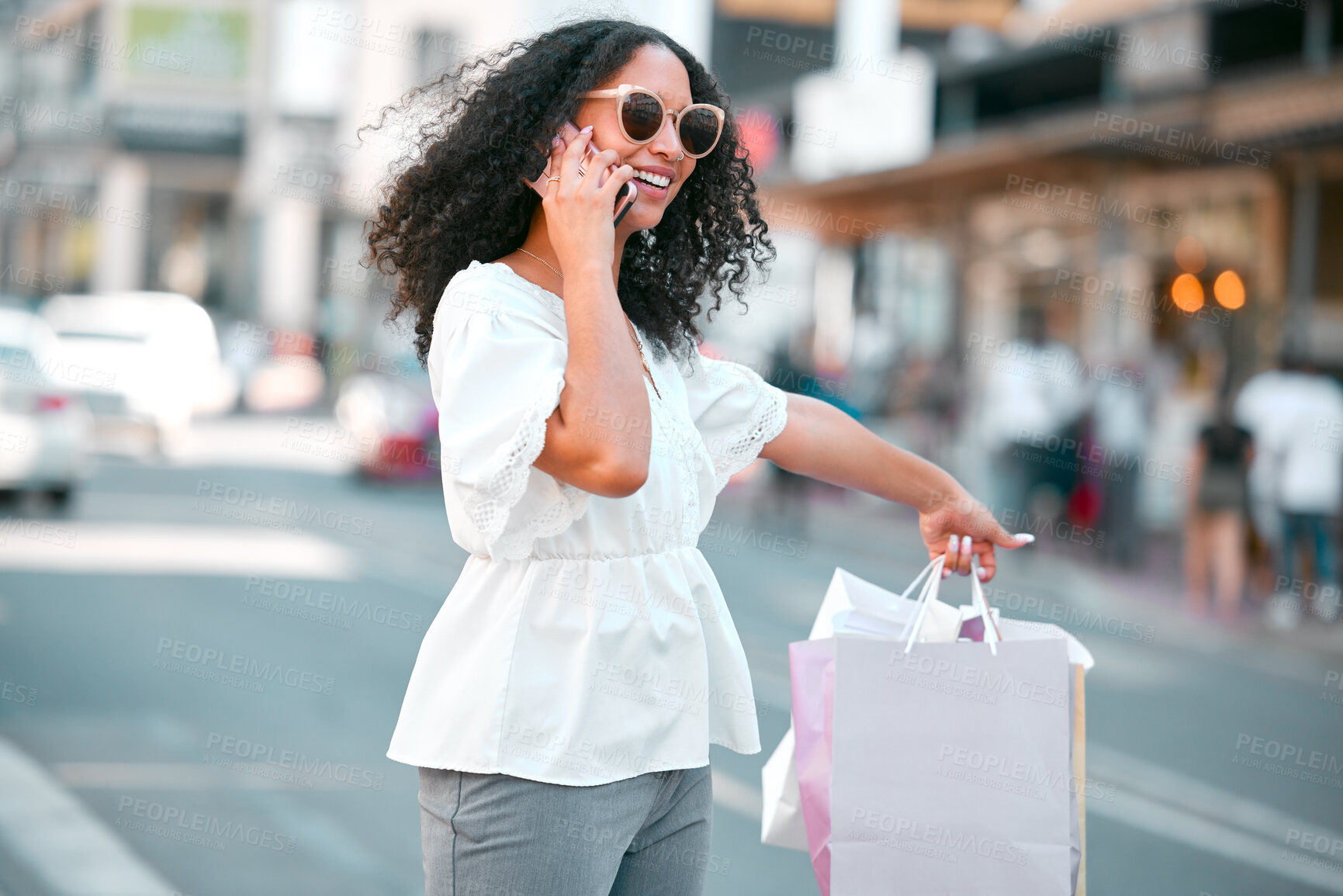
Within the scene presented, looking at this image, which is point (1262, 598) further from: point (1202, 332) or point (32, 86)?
point (32, 86)

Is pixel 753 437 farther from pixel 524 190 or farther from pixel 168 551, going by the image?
pixel 168 551

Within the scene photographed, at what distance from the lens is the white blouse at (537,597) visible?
171 cm

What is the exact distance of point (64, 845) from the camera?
14.5 ft

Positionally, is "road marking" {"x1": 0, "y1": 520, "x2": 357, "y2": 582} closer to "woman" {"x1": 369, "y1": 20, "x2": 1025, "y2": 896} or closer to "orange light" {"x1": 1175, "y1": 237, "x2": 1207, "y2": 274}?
"woman" {"x1": 369, "y1": 20, "x2": 1025, "y2": 896}

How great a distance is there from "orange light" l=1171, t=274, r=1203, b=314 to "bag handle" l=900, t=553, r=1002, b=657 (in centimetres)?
1285

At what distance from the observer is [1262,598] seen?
10602 millimetres

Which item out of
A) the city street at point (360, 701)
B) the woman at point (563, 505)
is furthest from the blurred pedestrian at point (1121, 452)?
the woman at point (563, 505)

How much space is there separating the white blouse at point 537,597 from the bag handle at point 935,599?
43 centimetres

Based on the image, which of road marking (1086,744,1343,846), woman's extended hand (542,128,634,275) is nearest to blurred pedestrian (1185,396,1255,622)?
road marking (1086,744,1343,846)

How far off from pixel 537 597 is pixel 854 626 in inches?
28.4

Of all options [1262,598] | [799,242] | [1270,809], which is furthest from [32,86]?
[1270,809]

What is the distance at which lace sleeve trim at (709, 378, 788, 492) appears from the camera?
7.25 feet

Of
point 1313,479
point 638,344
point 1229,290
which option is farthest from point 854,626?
point 1229,290

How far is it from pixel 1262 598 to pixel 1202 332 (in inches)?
170
